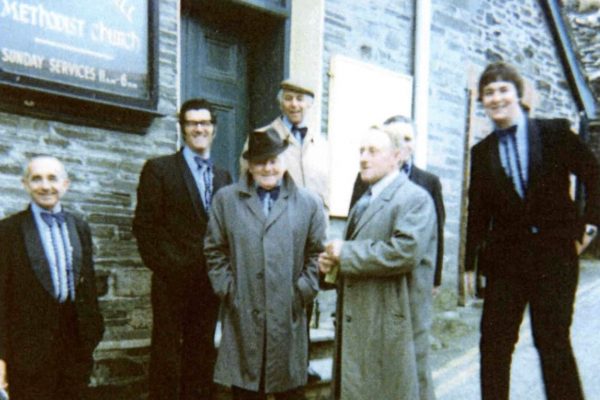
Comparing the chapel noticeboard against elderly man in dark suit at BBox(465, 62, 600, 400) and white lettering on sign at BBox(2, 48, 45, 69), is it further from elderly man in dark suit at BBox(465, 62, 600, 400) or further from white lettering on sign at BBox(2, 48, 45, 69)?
elderly man in dark suit at BBox(465, 62, 600, 400)

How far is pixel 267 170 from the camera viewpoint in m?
3.94

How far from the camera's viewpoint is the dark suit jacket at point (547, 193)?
Result: 139 inches

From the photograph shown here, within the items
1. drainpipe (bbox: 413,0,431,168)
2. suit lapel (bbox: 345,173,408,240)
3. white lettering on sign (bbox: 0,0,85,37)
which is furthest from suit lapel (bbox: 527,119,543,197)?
drainpipe (bbox: 413,0,431,168)

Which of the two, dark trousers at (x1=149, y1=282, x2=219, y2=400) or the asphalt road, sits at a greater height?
dark trousers at (x1=149, y1=282, x2=219, y2=400)

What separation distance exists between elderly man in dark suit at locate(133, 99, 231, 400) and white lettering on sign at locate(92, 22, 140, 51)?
112cm

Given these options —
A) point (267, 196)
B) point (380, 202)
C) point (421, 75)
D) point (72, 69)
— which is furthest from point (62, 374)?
point (421, 75)

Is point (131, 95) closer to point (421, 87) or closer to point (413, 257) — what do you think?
point (413, 257)

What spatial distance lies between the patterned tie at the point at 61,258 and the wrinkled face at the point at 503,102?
2.23 meters

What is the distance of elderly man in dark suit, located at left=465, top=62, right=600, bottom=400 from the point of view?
346 centimetres

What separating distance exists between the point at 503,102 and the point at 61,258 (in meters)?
2.32

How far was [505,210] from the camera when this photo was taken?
143 inches

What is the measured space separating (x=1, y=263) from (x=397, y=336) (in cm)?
192

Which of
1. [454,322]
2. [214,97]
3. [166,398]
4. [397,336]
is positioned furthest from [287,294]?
[454,322]

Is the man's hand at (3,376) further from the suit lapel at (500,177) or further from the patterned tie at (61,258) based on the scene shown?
the suit lapel at (500,177)
